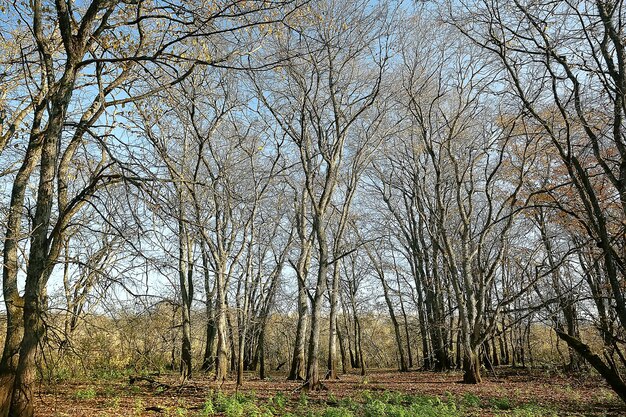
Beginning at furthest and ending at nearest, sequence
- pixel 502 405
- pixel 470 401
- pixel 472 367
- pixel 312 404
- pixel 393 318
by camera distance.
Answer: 1. pixel 393 318
2. pixel 472 367
3. pixel 470 401
4. pixel 312 404
5. pixel 502 405

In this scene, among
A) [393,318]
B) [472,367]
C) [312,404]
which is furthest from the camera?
[393,318]

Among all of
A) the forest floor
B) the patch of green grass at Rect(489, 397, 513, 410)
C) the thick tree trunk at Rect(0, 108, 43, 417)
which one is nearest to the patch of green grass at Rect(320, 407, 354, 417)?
the forest floor

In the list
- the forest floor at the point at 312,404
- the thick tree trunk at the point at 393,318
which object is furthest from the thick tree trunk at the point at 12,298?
the thick tree trunk at the point at 393,318

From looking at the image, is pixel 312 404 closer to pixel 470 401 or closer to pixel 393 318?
pixel 470 401

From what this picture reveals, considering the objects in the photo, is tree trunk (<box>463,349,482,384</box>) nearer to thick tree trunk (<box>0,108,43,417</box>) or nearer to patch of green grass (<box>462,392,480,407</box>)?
patch of green grass (<box>462,392,480,407</box>)

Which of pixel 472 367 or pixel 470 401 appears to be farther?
pixel 472 367

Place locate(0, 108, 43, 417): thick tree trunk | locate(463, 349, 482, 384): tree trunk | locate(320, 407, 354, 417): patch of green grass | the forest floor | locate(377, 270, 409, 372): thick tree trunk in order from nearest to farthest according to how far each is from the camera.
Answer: locate(0, 108, 43, 417): thick tree trunk → locate(320, 407, 354, 417): patch of green grass → the forest floor → locate(463, 349, 482, 384): tree trunk → locate(377, 270, 409, 372): thick tree trunk

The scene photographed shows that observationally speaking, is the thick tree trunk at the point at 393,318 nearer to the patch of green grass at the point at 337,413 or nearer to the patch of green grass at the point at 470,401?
the patch of green grass at the point at 470,401

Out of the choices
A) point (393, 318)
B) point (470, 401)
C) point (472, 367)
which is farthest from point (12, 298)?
point (393, 318)

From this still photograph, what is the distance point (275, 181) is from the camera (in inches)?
646

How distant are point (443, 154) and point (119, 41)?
13210mm

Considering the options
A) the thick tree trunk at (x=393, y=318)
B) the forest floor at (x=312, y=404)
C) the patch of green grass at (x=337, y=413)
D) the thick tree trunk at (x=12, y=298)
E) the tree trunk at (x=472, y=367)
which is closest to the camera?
the thick tree trunk at (x=12, y=298)

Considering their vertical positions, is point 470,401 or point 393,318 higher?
point 393,318

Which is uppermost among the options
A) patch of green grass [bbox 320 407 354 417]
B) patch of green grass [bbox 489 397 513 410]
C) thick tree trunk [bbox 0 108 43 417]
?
thick tree trunk [bbox 0 108 43 417]
